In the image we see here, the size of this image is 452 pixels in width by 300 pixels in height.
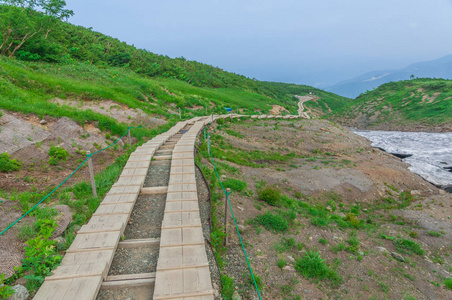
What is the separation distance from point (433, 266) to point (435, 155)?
25.8 m

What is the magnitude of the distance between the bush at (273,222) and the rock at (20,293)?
22.9 feet

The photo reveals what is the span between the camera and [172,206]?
6.47 metres

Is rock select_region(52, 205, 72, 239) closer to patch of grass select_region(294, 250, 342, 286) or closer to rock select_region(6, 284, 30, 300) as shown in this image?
rock select_region(6, 284, 30, 300)

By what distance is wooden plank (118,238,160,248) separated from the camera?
5.41m

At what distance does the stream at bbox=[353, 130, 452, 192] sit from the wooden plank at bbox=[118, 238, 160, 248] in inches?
914

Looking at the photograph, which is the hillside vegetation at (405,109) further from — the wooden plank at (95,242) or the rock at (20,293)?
the rock at (20,293)

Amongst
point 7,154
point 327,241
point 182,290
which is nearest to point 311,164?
point 327,241

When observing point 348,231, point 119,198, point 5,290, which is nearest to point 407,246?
point 348,231

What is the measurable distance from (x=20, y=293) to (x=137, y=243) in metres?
2.06

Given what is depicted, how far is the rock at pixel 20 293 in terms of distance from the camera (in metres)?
3.81

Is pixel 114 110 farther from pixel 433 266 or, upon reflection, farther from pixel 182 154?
pixel 433 266

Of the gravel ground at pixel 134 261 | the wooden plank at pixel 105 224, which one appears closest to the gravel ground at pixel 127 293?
the gravel ground at pixel 134 261

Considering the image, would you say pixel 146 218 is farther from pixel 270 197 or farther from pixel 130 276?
pixel 270 197

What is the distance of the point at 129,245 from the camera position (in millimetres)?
5430
